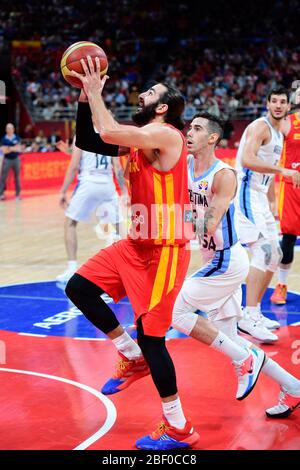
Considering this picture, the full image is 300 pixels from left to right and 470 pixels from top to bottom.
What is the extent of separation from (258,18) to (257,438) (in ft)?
A: 85.8

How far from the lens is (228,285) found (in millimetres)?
4562

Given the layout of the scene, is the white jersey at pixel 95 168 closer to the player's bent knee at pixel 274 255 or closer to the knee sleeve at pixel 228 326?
the player's bent knee at pixel 274 255

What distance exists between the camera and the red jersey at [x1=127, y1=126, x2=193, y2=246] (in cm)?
380

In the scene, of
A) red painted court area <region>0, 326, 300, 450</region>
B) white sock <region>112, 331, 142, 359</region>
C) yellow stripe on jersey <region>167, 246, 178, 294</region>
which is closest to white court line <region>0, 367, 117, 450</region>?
red painted court area <region>0, 326, 300, 450</region>

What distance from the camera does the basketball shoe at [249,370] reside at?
4160mm

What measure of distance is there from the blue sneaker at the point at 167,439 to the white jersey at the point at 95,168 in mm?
4645

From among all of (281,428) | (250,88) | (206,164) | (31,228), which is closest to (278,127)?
(206,164)

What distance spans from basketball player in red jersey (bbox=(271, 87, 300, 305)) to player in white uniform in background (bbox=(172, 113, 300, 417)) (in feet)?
7.95

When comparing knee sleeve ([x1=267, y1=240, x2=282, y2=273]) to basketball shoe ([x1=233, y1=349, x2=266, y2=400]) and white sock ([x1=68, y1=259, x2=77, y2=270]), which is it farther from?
white sock ([x1=68, y1=259, x2=77, y2=270])

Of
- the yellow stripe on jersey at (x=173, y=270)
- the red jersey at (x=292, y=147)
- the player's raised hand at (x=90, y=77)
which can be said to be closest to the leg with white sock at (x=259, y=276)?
the red jersey at (x=292, y=147)

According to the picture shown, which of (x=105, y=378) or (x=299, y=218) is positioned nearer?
(x=105, y=378)

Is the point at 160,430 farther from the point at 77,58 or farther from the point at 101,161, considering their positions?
the point at 101,161

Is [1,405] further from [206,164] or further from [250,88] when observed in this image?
[250,88]

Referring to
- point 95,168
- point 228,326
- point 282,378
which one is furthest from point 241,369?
point 95,168
